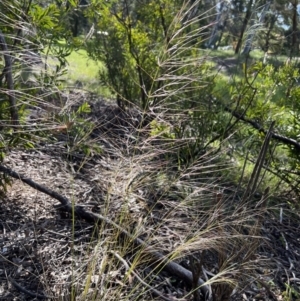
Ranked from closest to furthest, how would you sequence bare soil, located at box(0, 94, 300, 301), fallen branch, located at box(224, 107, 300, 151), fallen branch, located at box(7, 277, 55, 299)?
bare soil, located at box(0, 94, 300, 301) → fallen branch, located at box(7, 277, 55, 299) → fallen branch, located at box(224, 107, 300, 151)

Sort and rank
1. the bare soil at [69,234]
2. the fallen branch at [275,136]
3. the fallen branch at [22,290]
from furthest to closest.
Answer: the fallen branch at [275,136]
the fallen branch at [22,290]
the bare soil at [69,234]

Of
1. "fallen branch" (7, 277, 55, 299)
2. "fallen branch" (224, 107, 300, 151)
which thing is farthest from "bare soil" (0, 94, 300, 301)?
"fallen branch" (224, 107, 300, 151)

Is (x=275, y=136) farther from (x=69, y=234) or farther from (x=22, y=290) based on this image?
(x=22, y=290)

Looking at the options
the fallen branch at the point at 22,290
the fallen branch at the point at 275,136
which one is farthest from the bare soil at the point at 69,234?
the fallen branch at the point at 275,136

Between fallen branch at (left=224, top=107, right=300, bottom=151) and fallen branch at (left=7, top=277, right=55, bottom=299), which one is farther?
fallen branch at (left=224, top=107, right=300, bottom=151)

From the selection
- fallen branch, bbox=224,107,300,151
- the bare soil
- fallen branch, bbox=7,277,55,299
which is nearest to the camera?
the bare soil

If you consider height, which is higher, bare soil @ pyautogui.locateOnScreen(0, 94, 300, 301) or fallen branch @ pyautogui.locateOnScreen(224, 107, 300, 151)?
fallen branch @ pyautogui.locateOnScreen(224, 107, 300, 151)

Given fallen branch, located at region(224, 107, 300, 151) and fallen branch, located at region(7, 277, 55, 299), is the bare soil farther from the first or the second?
fallen branch, located at region(224, 107, 300, 151)

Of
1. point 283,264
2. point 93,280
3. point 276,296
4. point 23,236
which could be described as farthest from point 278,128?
point 93,280

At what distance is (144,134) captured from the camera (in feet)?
7.98

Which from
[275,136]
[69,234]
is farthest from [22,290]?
[275,136]

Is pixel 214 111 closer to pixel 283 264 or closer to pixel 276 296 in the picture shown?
pixel 283 264

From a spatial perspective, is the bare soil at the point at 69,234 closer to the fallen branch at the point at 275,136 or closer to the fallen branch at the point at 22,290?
the fallen branch at the point at 22,290

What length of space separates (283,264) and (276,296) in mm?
478
